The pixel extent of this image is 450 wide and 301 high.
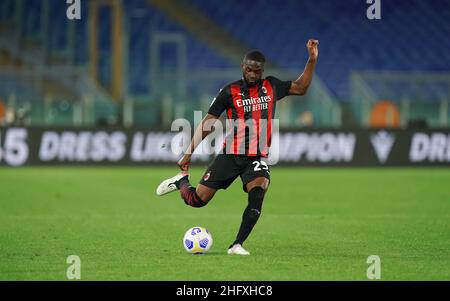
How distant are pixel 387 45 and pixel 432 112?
5.91 m

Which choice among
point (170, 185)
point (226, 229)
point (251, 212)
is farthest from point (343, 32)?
point (251, 212)

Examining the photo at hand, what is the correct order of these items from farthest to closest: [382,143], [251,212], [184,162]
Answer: [382,143] → [184,162] → [251,212]

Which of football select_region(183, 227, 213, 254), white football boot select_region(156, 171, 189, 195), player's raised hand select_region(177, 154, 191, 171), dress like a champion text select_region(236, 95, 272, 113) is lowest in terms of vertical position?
football select_region(183, 227, 213, 254)

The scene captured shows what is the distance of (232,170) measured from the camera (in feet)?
33.1

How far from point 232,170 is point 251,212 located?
0.58m

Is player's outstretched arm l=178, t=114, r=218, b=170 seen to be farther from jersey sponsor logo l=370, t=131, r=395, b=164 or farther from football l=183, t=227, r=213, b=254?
jersey sponsor logo l=370, t=131, r=395, b=164

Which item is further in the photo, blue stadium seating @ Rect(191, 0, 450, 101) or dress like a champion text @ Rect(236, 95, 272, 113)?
blue stadium seating @ Rect(191, 0, 450, 101)

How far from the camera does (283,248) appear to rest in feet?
34.4

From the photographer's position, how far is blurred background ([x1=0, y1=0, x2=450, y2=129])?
30.2 m

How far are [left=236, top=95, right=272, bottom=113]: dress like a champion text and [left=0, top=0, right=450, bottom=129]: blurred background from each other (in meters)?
19.4

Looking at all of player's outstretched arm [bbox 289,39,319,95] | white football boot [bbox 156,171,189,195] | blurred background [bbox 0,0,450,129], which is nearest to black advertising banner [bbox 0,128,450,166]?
blurred background [bbox 0,0,450,129]

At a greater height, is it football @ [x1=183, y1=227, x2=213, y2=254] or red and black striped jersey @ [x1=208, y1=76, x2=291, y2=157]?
red and black striped jersey @ [x1=208, y1=76, x2=291, y2=157]

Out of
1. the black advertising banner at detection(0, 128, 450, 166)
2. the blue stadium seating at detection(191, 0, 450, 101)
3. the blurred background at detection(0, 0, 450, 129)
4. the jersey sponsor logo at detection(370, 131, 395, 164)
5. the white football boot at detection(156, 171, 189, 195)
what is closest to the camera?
the white football boot at detection(156, 171, 189, 195)

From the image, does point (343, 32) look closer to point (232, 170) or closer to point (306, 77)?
point (306, 77)
